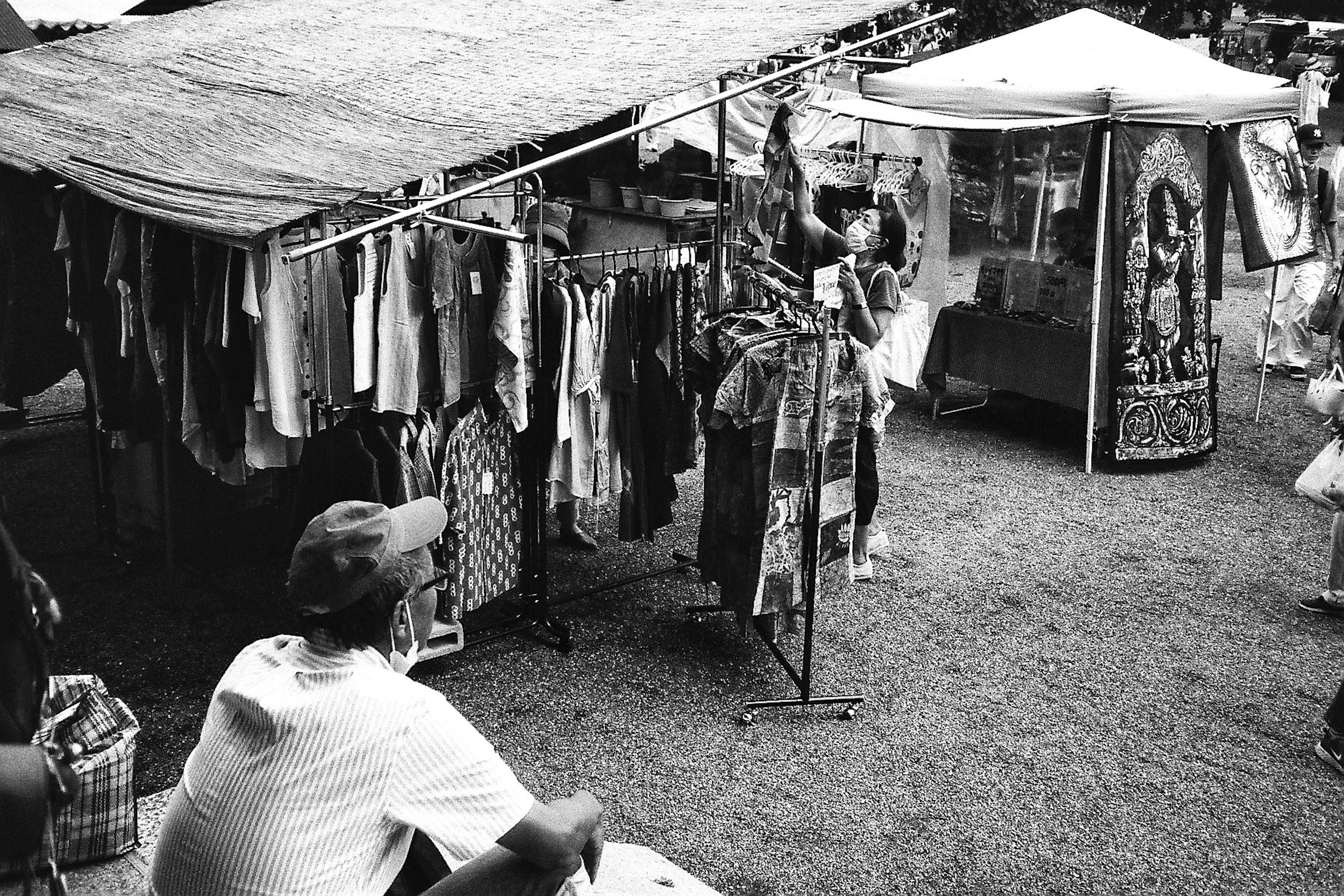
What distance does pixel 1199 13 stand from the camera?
21672 millimetres

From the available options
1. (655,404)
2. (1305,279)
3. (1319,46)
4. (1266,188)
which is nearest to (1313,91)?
(1319,46)

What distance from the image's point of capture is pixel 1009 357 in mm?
9445

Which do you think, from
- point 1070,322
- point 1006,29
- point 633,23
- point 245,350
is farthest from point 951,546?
point 1006,29

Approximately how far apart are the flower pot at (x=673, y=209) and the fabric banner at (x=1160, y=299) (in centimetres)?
319

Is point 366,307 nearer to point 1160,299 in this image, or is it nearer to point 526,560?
point 526,560

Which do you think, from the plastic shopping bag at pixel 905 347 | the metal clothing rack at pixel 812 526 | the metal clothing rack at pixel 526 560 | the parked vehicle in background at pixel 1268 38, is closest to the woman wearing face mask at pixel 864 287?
the metal clothing rack at pixel 812 526

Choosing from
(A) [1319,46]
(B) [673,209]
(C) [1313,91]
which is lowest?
(B) [673,209]

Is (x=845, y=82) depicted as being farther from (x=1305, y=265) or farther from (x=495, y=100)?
(x=495, y=100)

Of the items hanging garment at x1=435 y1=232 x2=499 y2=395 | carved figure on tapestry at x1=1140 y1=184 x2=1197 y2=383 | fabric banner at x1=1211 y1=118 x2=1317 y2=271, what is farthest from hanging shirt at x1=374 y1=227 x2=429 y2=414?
fabric banner at x1=1211 y1=118 x2=1317 y2=271

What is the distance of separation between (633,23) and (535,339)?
1569 mm

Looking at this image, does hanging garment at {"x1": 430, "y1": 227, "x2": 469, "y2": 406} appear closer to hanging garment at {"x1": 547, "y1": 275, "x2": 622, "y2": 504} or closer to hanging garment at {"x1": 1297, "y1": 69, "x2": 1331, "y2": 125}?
hanging garment at {"x1": 547, "y1": 275, "x2": 622, "y2": 504}

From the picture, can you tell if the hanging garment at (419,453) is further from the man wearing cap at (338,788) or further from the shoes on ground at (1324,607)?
the shoes on ground at (1324,607)

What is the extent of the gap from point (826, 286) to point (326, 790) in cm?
321

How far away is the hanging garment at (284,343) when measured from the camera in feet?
15.1
